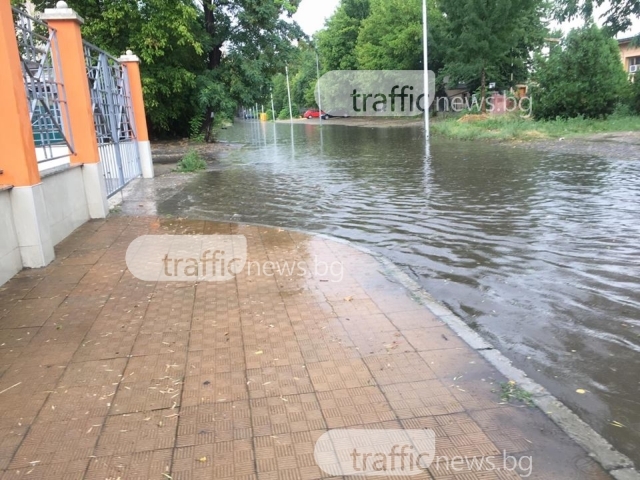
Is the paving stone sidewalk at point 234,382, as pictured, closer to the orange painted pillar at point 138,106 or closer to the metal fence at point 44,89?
the metal fence at point 44,89

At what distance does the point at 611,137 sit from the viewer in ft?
63.5

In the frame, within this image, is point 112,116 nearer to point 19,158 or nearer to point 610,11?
point 19,158

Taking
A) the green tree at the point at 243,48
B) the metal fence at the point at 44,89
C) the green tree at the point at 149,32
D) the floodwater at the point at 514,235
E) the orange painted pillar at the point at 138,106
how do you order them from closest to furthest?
the floodwater at the point at 514,235 → the metal fence at the point at 44,89 → the orange painted pillar at the point at 138,106 → the green tree at the point at 149,32 → the green tree at the point at 243,48

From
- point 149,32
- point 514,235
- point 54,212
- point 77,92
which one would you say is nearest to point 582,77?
point 149,32

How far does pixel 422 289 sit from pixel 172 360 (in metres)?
2.60

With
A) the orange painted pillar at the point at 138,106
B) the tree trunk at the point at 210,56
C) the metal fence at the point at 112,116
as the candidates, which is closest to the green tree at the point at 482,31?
the tree trunk at the point at 210,56

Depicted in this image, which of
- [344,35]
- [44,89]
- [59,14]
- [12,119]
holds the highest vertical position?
[344,35]

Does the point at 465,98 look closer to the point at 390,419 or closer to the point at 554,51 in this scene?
the point at 554,51

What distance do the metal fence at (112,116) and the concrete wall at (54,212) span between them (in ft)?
5.40

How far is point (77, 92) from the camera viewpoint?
26.7 feet

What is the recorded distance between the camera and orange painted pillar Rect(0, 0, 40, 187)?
534 cm

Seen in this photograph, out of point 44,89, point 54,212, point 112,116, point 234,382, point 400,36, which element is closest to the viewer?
point 234,382

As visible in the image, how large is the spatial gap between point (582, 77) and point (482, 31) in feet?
22.8

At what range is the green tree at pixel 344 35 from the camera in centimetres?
5538
